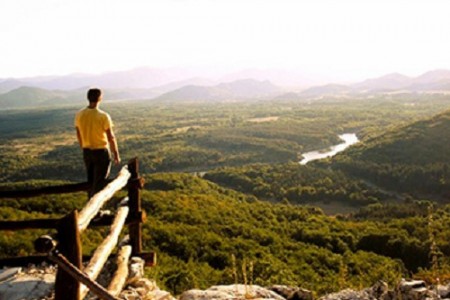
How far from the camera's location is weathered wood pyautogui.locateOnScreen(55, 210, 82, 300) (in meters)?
3.58

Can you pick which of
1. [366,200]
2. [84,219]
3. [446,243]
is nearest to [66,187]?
[84,219]

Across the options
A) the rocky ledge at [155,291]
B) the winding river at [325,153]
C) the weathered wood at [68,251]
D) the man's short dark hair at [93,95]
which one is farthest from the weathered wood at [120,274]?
the winding river at [325,153]

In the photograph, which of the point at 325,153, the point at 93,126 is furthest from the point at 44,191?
the point at 325,153

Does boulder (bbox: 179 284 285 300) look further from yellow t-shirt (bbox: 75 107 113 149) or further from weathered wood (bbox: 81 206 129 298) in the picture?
yellow t-shirt (bbox: 75 107 113 149)

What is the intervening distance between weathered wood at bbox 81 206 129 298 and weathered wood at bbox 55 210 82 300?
182 millimetres

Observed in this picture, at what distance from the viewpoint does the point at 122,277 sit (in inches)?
214

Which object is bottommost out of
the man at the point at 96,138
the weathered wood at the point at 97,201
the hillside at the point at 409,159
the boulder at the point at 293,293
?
the hillside at the point at 409,159

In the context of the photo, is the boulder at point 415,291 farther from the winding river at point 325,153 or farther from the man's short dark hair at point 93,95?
the winding river at point 325,153

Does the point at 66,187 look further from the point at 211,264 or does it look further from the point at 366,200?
the point at 366,200

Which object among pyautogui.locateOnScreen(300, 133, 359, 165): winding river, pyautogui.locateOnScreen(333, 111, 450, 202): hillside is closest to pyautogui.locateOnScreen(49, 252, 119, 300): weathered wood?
pyautogui.locateOnScreen(333, 111, 450, 202): hillside

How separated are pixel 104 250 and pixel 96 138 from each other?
261cm

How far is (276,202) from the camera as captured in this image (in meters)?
55.5

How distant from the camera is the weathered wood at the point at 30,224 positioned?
3766 mm

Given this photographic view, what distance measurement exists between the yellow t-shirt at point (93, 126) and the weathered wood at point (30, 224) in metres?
1.74
